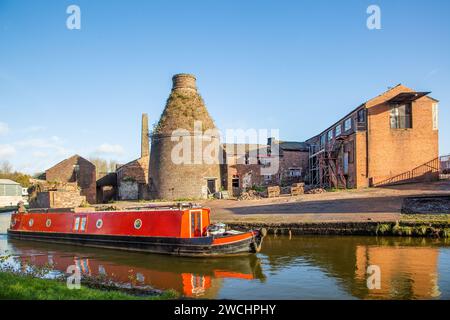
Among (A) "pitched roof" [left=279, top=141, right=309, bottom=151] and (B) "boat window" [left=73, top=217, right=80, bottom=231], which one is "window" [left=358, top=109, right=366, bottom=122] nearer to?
(A) "pitched roof" [left=279, top=141, right=309, bottom=151]

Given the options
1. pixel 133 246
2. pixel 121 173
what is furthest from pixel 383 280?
pixel 121 173

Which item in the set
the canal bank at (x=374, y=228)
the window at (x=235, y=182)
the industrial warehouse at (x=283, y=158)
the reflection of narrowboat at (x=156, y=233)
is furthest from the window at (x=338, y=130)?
the reflection of narrowboat at (x=156, y=233)

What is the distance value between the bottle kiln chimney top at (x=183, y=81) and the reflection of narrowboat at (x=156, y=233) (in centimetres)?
2016

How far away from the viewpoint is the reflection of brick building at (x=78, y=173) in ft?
142

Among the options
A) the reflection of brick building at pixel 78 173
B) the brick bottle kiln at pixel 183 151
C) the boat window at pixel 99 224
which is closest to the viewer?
the boat window at pixel 99 224

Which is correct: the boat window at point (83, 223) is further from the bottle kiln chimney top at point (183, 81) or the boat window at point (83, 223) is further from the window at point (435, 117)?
the window at point (435, 117)

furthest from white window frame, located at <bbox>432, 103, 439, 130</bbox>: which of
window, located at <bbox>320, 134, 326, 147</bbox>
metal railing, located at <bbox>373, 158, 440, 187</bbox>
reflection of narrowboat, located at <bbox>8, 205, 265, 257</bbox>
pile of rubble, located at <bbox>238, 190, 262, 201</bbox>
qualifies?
reflection of narrowboat, located at <bbox>8, 205, 265, 257</bbox>

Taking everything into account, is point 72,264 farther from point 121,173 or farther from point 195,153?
point 121,173

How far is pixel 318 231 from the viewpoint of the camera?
18.4 metres

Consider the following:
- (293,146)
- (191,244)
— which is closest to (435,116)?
(293,146)

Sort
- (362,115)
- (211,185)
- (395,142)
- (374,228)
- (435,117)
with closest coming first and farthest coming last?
(374,228), (395,142), (435,117), (362,115), (211,185)

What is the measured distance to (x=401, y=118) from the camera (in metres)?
29.3

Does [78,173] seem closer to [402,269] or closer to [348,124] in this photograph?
[348,124]

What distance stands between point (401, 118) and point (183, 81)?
19.9m
